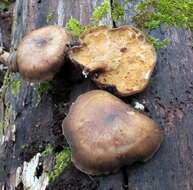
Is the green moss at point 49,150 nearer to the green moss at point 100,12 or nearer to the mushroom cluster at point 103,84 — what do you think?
the mushroom cluster at point 103,84

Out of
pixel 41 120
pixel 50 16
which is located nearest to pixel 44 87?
pixel 41 120

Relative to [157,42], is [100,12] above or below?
above

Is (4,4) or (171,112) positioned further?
(4,4)

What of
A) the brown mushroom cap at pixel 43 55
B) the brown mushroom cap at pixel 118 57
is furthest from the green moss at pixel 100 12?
the brown mushroom cap at pixel 43 55

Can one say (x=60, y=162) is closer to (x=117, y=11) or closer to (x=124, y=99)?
(x=124, y=99)

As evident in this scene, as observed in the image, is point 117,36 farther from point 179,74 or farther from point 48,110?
point 48,110
